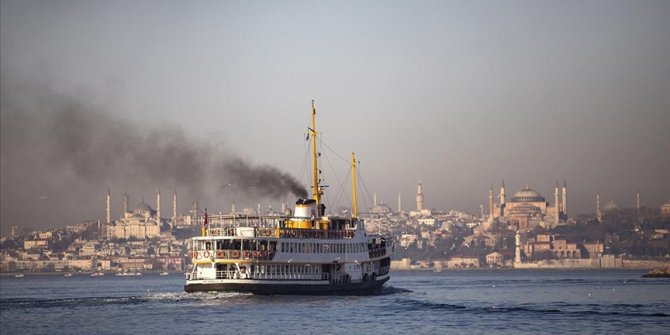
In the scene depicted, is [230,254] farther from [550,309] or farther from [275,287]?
[550,309]

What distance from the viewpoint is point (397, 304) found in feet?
220

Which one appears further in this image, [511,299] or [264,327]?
[511,299]

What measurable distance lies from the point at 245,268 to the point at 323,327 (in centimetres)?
1421

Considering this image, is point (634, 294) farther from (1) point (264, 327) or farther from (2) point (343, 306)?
(1) point (264, 327)

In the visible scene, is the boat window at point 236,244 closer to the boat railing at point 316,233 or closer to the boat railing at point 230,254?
the boat railing at point 230,254

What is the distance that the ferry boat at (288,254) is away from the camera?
66.1 meters

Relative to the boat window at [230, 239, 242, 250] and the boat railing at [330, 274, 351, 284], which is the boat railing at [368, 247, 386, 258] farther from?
the boat window at [230, 239, 242, 250]

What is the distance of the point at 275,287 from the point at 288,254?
2.21 m

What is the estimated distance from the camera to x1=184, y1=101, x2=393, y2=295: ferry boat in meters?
66.1

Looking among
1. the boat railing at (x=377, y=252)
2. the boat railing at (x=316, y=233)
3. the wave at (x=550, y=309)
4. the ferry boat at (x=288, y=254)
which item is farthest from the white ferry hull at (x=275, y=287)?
Answer: the wave at (x=550, y=309)

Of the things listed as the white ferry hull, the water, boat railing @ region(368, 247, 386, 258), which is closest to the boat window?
the white ferry hull

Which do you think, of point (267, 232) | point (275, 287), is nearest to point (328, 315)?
point (275, 287)

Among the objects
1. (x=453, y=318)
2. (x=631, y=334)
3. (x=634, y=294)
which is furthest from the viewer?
(x=634, y=294)

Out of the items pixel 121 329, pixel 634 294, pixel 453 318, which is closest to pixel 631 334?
pixel 453 318
